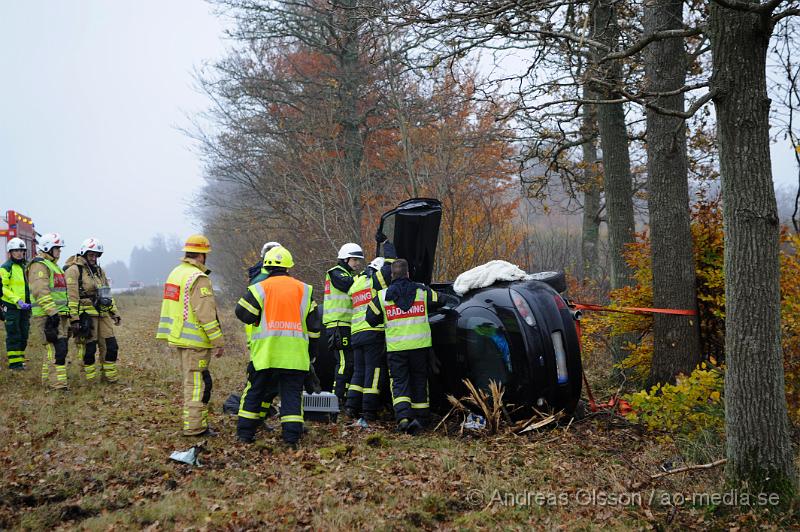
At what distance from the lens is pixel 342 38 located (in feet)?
53.4

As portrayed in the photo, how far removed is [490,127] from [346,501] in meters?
11.1

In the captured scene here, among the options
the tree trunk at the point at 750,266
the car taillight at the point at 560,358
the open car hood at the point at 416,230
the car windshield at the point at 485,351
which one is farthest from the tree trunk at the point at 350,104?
the tree trunk at the point at 750,266

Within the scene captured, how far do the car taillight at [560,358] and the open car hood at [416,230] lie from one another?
2444mm

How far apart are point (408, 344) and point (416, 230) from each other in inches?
71.4

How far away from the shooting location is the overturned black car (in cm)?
659

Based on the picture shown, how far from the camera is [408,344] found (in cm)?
727

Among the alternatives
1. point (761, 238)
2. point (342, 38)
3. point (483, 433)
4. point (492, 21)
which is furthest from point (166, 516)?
point (342, 38)

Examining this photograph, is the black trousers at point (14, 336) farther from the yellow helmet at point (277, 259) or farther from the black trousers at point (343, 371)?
the yellow helmet at point (277, 259)

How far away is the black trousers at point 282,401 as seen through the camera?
680 centimetres

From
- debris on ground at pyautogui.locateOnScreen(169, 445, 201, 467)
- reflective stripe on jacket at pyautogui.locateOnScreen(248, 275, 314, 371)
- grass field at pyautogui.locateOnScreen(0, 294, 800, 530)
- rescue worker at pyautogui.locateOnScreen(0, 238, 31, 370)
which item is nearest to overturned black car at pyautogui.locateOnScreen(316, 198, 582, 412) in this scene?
grass field at pyautogui.locateOnScreen(0, 294, 800, 530)

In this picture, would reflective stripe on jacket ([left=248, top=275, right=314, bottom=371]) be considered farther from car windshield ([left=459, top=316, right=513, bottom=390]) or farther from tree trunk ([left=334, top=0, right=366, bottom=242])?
tree trunk ([left=334, top=0, right=366, bottom=242])

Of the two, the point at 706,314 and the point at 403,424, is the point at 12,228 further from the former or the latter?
the point at 706,314

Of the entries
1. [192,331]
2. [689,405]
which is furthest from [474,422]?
[192,331]

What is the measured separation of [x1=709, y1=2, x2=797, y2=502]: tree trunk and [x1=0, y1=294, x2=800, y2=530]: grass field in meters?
0.38
